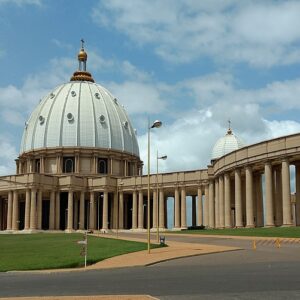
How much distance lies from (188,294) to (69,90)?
119564 mm

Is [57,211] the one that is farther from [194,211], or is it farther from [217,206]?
[217,206]

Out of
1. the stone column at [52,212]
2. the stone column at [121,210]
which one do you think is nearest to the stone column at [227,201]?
the stone column at [121,210]

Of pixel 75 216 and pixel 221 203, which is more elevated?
pixel 221 203

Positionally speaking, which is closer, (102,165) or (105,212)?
(105,212)

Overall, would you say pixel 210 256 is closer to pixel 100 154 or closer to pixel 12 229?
pixel 12 229

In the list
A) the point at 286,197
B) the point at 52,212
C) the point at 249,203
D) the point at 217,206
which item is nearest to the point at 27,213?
the point at 52,212

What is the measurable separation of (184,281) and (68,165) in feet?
345

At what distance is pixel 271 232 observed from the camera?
186 feet

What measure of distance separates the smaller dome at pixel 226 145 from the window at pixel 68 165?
32.3 m

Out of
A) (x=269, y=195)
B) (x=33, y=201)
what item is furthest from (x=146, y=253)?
(x=33, y=201)

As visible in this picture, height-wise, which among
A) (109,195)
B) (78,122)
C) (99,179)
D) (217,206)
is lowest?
(217,206)

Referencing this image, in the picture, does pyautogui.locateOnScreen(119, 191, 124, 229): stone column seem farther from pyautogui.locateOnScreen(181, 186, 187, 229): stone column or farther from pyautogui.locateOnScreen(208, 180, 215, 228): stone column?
pyautogui.locateOnScreen(208, 180, 215, 228): stone column

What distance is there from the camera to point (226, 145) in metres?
111

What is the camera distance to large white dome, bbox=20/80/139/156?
127250 mm
